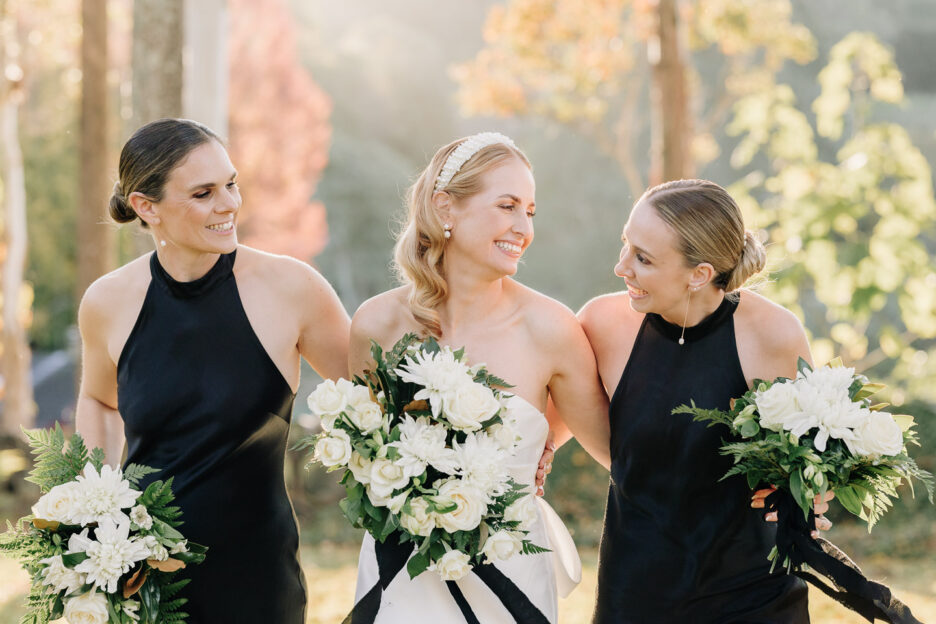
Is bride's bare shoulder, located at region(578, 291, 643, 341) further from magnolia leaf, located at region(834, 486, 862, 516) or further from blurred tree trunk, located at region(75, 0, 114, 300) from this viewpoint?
blurred tree trunk, located at region(75, 0, 114, 300)

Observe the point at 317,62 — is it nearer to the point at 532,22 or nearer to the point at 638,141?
the point at 638,141

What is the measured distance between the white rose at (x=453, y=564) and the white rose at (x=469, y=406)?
382 mm

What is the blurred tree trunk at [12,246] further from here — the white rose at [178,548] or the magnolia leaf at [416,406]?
the magnolia leaf at [416,406]

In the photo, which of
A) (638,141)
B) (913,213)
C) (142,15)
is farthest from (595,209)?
(142,15)

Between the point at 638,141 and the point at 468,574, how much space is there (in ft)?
74.1

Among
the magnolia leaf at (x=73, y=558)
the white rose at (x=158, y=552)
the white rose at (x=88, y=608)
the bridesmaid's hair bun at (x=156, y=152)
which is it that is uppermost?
the bridesmaid's hair bun at (x=156, y=152)

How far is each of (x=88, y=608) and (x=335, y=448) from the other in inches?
37.5

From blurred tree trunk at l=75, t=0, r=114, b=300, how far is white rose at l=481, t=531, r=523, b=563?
7378 millimetres

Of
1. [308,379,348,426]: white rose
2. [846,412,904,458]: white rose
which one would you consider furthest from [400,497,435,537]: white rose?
[846,412,904,458]: white rose

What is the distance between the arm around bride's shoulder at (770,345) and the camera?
11.3ft

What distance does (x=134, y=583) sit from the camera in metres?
3.12

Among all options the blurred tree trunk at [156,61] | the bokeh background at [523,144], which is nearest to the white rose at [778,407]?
the bokeh background at [523,144]

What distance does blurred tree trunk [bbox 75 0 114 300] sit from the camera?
370 inches

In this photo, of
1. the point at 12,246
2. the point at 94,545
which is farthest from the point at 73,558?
the point at 12,246
